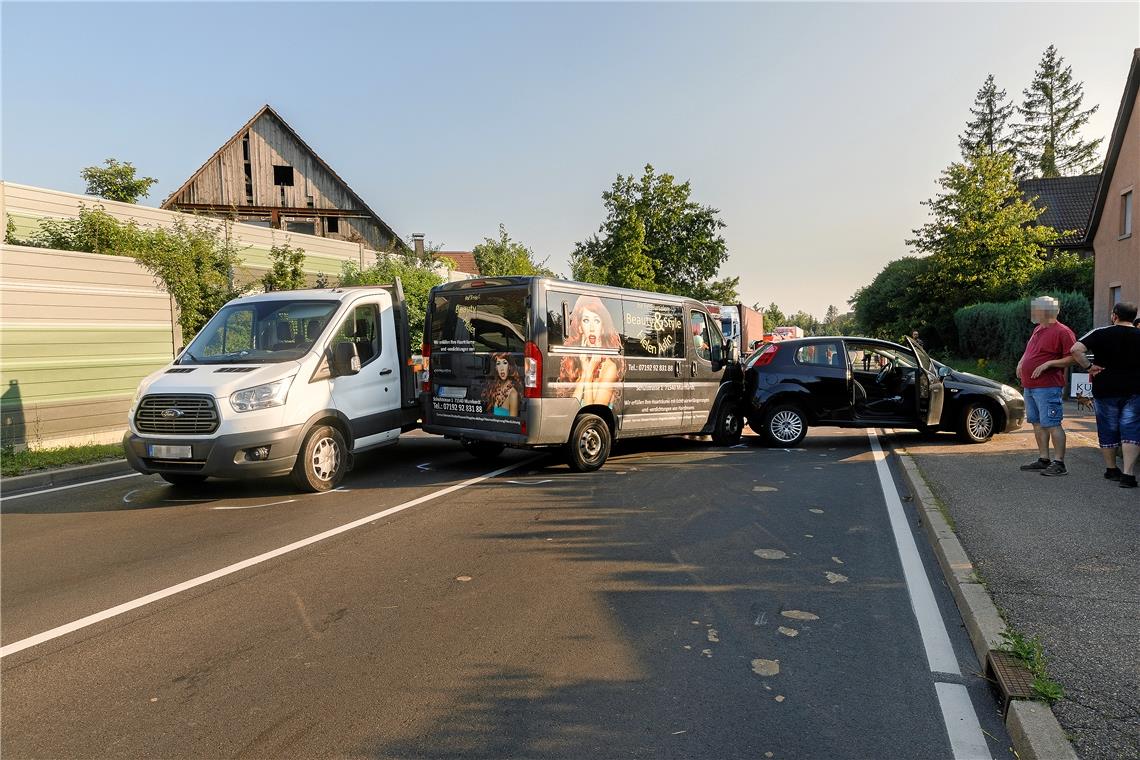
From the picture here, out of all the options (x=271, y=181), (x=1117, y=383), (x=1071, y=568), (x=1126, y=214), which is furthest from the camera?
(x=271, y=181)

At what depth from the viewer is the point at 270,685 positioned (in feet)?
11.9

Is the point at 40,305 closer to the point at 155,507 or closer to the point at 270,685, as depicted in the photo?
the point at 155,507

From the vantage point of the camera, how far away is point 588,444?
31.1 feet

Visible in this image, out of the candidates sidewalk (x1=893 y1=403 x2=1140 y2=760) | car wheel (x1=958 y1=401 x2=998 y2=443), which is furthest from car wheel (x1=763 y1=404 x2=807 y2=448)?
car wheel (x1=958 y1=401 x2=998 y2=443)

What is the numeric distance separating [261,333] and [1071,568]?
792 centimetres

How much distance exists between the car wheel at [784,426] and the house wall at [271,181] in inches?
1208

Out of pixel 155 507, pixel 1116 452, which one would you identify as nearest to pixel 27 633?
pixel 155 507

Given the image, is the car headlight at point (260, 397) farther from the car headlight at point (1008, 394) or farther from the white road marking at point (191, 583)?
the car headlight at point (1008, 394)

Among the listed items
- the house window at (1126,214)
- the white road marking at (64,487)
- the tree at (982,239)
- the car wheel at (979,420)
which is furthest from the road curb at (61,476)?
the tree at (982,239)

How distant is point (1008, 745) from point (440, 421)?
7330 mm

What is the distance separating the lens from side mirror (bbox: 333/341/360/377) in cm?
844

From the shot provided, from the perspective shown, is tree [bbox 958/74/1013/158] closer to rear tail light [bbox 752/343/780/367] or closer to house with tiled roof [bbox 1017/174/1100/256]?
house with tiled roof [bbox 1017/174/1100/256]

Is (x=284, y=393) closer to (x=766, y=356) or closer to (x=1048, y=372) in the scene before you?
(x=766, y=356)

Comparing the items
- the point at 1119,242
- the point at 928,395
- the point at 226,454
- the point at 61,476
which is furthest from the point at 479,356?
the point at 1119,242
